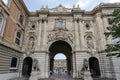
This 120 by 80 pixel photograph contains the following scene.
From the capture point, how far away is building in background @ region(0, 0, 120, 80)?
50.8 feet

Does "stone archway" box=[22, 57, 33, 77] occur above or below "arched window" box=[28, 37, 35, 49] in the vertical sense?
below

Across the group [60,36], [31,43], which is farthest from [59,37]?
[31,43]

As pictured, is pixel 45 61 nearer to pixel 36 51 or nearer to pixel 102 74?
pixel 36 51

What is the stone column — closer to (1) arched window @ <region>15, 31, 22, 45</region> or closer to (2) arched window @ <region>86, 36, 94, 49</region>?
(2) arched window @ <region>86, 36, 94, 49</region>

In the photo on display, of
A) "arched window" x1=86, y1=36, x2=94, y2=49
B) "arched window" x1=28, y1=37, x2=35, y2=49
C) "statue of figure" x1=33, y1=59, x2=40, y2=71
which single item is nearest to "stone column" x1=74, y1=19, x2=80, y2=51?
"arched window" x1=86, y1=36, x2=94, y2=49

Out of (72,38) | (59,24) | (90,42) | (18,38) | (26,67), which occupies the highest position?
(59,24)

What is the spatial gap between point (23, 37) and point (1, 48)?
751cm

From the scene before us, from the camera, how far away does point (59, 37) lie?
18672mm

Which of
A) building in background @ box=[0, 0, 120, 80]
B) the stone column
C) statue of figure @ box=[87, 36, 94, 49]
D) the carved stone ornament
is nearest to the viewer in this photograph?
building in background @ box=[0, 0, 120, 80]

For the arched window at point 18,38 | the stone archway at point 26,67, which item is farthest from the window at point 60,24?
the stone archway at point 26,67

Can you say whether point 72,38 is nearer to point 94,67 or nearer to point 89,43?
point 89,43

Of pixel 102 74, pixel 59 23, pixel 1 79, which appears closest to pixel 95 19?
pixel 59 23

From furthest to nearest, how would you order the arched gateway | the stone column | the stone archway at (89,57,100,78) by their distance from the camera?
the stone archway at (89,57,100,78) < the stone column < the arched gateway

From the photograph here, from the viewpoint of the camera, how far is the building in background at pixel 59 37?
50.8 feet
